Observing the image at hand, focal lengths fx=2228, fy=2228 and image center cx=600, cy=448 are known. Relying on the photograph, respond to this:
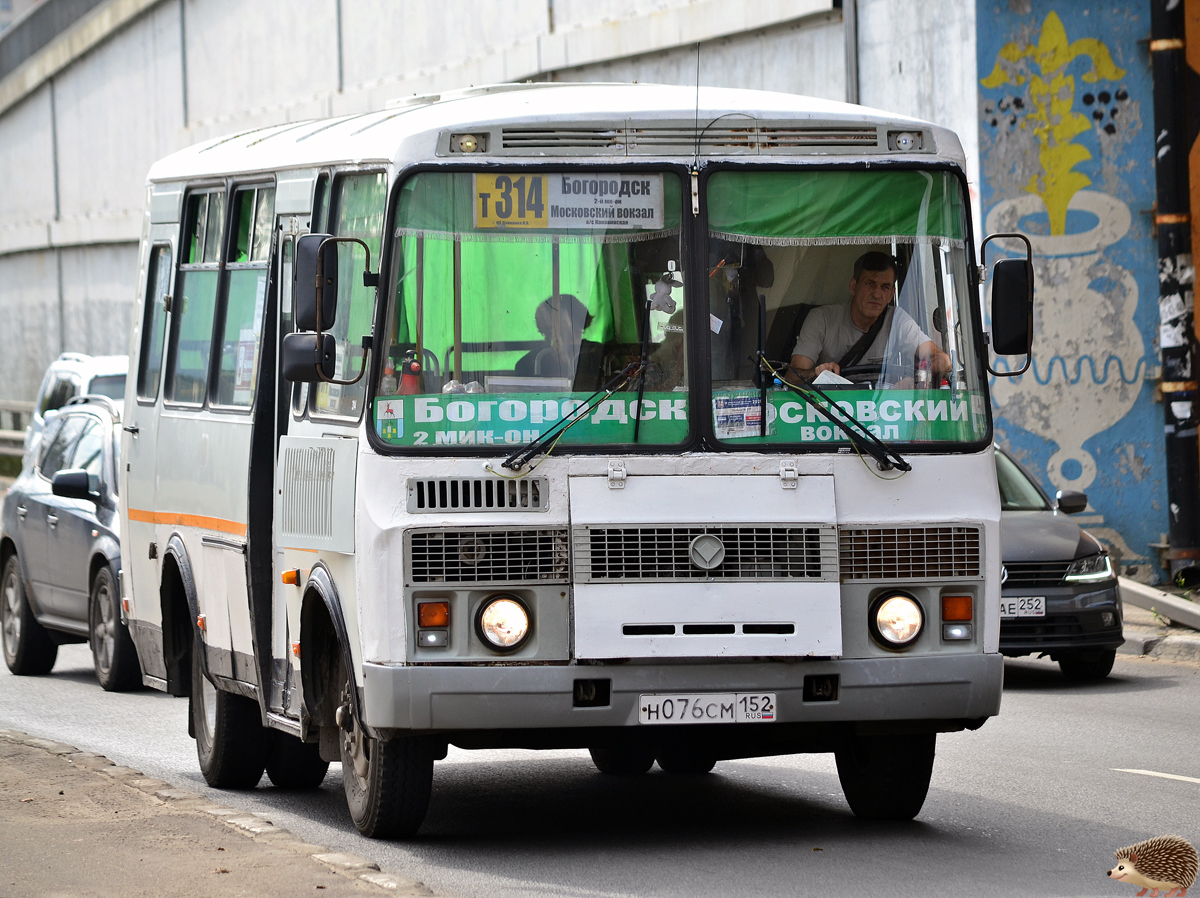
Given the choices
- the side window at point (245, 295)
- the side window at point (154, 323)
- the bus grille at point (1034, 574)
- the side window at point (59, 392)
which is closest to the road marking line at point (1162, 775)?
the bus grille at point (1034, 574)

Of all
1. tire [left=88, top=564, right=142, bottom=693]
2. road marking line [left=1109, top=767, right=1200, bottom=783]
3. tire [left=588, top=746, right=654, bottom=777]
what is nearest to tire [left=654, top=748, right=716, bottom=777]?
tire [left=588, top=746, right=654, bottom=777]

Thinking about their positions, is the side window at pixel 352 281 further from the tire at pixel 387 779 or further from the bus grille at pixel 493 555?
the tire at pixel 387 779

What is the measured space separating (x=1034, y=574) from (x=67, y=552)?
21.8 feet

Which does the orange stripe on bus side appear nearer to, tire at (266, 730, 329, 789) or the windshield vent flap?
tire at (266, 730, 329, 789)

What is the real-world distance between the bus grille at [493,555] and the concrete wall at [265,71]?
1229cm

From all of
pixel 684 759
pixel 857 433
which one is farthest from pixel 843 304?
pixel 684 759

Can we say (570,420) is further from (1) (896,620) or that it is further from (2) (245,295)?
(2) (245,295)

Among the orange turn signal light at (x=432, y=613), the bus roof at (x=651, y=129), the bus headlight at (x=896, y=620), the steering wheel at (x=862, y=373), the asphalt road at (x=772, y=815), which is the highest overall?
the bus roof at (x=651, y=129)

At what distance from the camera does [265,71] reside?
35062 millimetres

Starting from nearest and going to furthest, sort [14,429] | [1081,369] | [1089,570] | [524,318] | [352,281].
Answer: [524,318] → [352,281] → [1089,570] → [1081,369] → [14,429]

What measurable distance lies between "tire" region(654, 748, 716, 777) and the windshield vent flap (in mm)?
1332

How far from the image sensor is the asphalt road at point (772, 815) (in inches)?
310

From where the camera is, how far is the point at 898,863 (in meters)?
8.13

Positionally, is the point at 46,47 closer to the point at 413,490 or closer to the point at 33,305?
the point at 33,305
